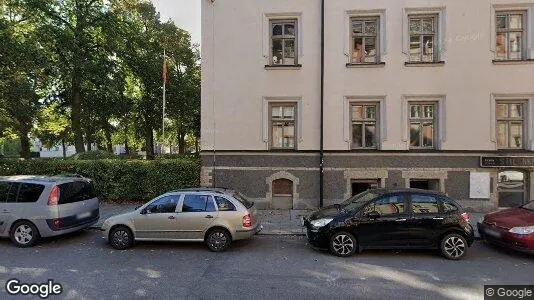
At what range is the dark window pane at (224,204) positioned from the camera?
7.82 metres

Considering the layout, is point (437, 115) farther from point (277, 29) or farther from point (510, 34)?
point (277, 29)

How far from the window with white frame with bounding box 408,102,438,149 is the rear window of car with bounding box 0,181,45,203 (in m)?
11.8

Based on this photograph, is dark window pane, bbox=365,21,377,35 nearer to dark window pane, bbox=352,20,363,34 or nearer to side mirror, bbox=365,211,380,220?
dark window pane, bbox=352,20,363,34

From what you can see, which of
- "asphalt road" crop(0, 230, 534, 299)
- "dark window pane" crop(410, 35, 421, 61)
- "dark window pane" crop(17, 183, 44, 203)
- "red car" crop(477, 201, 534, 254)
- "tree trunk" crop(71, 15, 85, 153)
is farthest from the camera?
"tree trunk" crop(71, 15, 85, 153)

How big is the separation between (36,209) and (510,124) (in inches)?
594

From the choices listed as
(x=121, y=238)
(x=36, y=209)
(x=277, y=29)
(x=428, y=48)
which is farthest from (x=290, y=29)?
(x=36, y=209)

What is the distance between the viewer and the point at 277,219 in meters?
10.9

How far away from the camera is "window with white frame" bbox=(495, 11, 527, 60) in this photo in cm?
1215

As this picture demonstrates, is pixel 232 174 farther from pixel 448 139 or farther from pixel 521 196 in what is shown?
pixel 521 196

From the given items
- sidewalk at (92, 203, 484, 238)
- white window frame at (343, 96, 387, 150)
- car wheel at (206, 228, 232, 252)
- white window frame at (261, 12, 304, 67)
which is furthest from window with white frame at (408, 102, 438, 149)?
car wheel at (206, 228, 232, 252)

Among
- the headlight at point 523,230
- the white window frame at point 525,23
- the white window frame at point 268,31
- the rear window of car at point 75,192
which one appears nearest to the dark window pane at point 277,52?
the white window frame at point 268,31

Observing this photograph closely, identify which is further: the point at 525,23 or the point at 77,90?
the point at 77,90

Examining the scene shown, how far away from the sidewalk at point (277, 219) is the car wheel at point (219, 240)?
1789 mm

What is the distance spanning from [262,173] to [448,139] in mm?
6787
